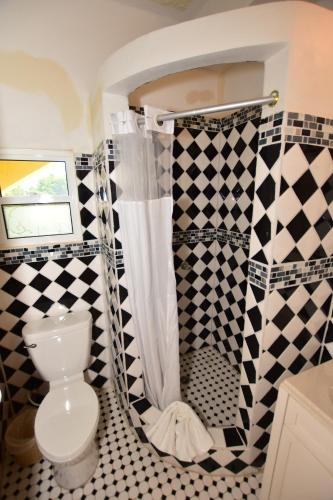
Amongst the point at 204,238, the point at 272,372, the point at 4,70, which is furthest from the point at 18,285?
the point at 272,372

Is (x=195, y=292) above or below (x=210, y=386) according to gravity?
above

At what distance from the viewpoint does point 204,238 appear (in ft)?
6.82

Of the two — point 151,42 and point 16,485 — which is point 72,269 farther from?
point 151,42

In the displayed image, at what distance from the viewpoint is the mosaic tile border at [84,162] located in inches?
60.1

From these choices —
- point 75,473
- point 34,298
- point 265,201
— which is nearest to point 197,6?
point 265,201

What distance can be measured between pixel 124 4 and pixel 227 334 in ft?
8.32

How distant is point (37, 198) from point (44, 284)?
1.87 feet

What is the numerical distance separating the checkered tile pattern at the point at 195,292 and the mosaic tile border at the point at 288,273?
0.93 metres

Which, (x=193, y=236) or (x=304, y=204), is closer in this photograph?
(x=304, y=204)

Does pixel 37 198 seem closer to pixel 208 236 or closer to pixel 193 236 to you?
pixel 193 236

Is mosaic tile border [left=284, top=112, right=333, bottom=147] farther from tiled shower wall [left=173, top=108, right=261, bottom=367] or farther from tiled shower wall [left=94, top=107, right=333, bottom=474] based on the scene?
tiled shower wall [left=173, top=108, right=261, bottom=367]

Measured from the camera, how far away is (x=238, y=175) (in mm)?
1788

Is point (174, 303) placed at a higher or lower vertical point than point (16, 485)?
higher

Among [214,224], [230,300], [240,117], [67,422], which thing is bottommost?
[67,422]
